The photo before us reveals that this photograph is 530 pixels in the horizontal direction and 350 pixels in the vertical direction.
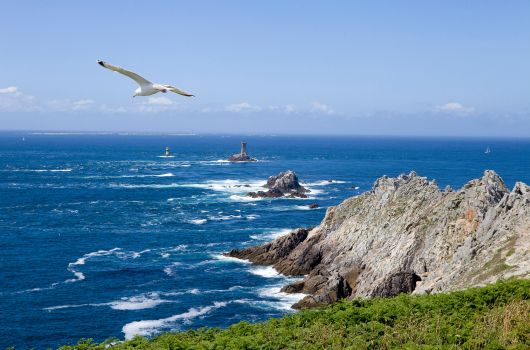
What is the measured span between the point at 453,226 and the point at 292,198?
70499 mm

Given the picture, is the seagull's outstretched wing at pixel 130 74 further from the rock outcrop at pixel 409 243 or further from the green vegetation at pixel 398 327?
the rock outcrop at pixel 409 243

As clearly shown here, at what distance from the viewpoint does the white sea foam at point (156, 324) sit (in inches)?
1775

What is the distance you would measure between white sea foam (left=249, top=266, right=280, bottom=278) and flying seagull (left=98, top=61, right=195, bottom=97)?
47239 mm

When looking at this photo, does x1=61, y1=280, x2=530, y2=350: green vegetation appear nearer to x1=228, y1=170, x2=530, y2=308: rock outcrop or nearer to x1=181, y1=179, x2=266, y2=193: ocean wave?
x1=228, y1=170, x2=530, y2=308: rock outcrop

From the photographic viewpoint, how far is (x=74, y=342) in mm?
43250

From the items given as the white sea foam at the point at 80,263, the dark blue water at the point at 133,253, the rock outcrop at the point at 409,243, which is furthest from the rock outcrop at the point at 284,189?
the white sea foam at the point at 80,263

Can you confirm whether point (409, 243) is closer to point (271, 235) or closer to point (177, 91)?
point (271, 235)

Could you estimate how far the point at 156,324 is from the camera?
154ft

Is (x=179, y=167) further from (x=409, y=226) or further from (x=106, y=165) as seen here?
(x=409, y=226)

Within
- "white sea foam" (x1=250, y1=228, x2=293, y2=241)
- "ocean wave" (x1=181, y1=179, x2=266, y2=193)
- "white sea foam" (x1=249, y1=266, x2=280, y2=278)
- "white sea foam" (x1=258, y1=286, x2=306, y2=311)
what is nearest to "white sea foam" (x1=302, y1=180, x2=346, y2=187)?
"ocean wave" (x1=181, y1=179, x2=266, y2=193)

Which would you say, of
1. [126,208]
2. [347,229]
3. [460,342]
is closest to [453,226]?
[347,229]

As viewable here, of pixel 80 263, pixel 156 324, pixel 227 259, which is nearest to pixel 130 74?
pixel 156 324

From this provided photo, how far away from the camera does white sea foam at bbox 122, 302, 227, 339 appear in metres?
45.1

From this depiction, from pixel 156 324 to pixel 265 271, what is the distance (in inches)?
723
